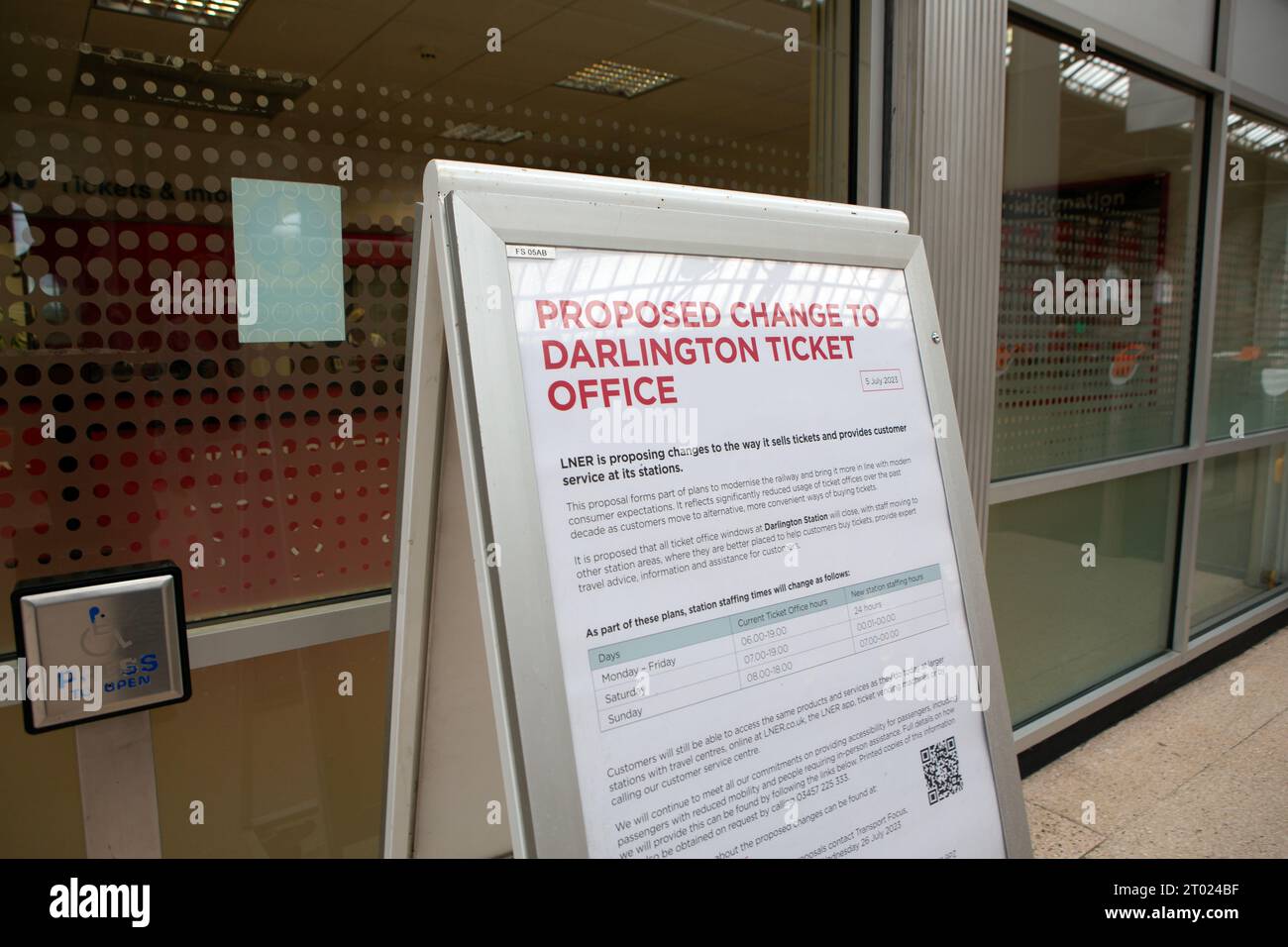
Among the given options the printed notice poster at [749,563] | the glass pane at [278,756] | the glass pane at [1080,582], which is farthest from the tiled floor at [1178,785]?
the glass pane at [278,756]

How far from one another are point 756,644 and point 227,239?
1076 millimetres

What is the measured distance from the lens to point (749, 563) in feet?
3.58

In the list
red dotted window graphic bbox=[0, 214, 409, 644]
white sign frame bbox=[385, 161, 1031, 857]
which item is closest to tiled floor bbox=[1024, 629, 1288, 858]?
white sign frame bbox=[385, 161, 1031, 857]

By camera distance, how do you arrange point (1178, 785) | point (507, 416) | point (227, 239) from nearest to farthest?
point (507, 416) < point (227, 239) < point (1178, 785)

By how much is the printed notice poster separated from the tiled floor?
1.37 metres

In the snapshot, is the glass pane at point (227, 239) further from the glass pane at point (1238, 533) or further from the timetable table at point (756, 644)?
the glass pane at point (1238, 533)

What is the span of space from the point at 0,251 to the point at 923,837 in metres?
1.60

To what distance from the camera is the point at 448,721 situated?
1.16 meters

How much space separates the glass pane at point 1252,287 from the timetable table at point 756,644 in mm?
3187

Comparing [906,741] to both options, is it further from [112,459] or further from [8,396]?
[8,396]

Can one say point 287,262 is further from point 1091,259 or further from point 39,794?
point 1091,259

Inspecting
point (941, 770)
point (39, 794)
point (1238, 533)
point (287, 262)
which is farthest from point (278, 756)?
point (1238, 533)

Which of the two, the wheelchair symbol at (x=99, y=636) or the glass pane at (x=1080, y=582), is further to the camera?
the glass pane at (x=1080, y=582)

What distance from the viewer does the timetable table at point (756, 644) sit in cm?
97
